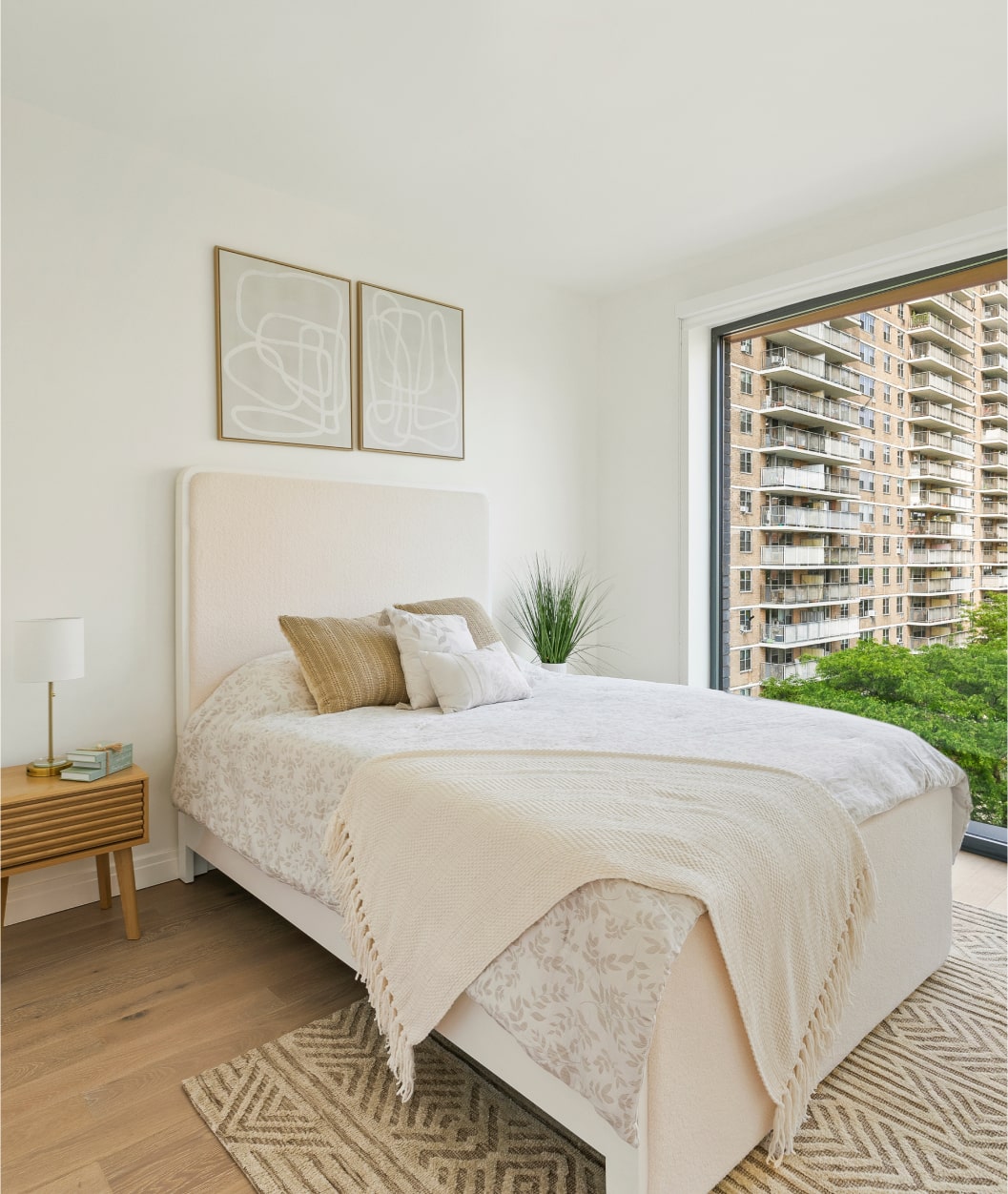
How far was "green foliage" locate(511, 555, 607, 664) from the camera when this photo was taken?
3.96 meters

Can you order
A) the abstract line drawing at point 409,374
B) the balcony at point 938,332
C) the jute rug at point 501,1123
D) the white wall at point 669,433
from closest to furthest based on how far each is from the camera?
the jute rug at point 501,1123, the balcony at point 938,332, the abstract line drawing at point 409,374, the white wall at point 669,433

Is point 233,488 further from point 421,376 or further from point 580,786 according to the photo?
point 580,786

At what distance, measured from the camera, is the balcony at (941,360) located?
3253 mm

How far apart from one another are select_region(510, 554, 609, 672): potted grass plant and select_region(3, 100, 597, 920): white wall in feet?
3.97

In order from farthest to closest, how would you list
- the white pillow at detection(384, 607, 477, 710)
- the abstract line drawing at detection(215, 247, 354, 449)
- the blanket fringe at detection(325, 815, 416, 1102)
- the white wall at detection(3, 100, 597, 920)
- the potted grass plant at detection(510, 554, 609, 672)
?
the potted grass plant at detection(510, 554, 609, 672) → the abstract line drawing at detection(215, 247, 354, 449) → the white pillow at detection(384, 607, 477, 710) → the white wall at detection(3, 100, 597, 920) → the blanket fringe at detection(325, 815, 416, 1102)

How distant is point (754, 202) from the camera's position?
3.29m

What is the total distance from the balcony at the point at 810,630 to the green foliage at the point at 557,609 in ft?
3.10

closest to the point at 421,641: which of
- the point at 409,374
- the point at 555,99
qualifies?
the point at 409,374

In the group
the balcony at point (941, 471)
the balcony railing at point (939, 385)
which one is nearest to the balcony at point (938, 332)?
the balcony railing at point (939, 385)

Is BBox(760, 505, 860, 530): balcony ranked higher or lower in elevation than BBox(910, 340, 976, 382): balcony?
lower

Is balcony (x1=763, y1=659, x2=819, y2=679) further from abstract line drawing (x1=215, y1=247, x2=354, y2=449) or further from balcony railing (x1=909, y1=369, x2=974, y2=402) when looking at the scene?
abstract line drawing (x1=215, y1=247, x2=354, y2=449)

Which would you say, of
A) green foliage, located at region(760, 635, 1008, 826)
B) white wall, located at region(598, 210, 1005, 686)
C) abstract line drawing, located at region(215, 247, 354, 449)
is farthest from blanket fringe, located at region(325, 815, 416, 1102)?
white wall, located at region(598, 210, 1005, 686)

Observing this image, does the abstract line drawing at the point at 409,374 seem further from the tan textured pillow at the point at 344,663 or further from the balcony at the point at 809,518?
the balcony at the point at 809,518

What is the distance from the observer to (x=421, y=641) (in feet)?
9.16
